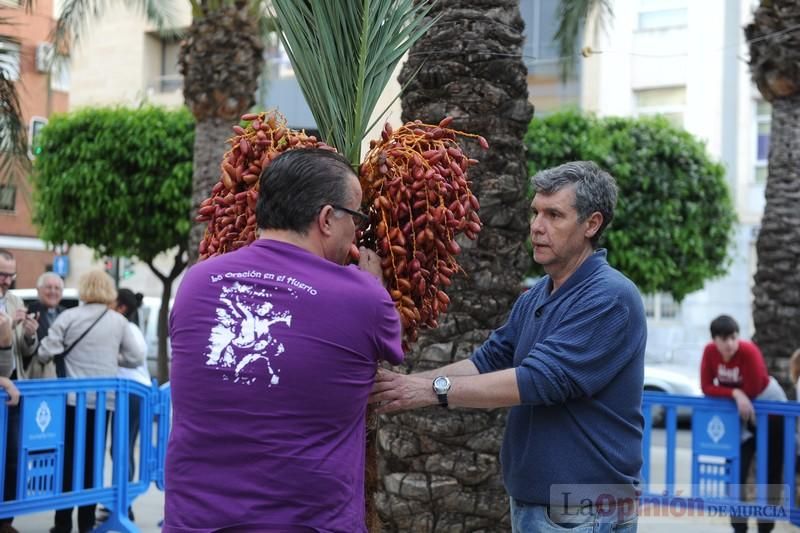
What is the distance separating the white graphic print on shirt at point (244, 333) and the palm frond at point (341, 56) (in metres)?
0.82

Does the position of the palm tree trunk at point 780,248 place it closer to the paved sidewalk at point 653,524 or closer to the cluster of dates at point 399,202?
the paved sidewalk at point 653,524

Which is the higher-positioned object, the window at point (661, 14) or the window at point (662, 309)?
the window at point (661, 14)

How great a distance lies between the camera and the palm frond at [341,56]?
329 centimetres

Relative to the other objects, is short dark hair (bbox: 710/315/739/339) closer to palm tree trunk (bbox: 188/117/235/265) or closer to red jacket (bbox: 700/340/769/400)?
red jacket (bbox: 700/340/769/400)

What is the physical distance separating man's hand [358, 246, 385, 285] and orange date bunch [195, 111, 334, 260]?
12.6 inches

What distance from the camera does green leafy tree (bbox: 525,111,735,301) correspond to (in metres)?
15.3

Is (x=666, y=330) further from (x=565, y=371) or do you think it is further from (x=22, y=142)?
(x=565, y=371)

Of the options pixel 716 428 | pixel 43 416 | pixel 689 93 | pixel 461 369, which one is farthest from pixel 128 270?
pixel 461 369

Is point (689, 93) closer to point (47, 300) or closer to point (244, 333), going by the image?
point (47, 300)

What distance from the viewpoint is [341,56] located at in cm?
332

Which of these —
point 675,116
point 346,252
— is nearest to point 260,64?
point 346,252

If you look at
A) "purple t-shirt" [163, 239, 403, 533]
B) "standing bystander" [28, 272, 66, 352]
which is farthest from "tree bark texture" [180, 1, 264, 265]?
"purple t-shirt" [163, 239, 403, 533]

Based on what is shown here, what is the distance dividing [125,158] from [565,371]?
47.9 ft

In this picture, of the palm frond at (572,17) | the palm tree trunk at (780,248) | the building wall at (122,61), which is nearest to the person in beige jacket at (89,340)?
the palm tree trunk at (780,248)
